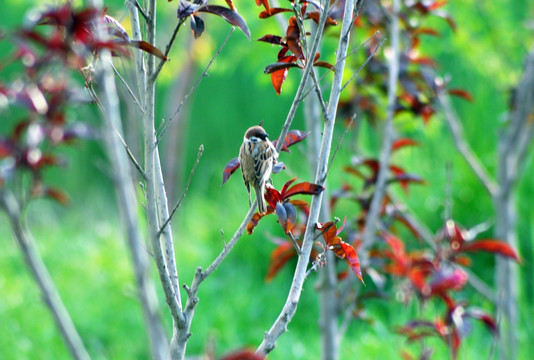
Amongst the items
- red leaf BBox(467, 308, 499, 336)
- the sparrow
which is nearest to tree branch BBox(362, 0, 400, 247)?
red leaf BBox(467, 308, 499, 336)

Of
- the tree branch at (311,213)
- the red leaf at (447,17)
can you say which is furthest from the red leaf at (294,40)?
the red leaf at (447,17)

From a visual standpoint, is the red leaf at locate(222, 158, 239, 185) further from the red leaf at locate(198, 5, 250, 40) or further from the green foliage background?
the green foliage background

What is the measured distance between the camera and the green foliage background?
3.82 meters

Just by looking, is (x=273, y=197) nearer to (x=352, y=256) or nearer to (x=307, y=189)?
(x=307, y=189)

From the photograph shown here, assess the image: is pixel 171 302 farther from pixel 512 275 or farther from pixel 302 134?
pixel 512 275

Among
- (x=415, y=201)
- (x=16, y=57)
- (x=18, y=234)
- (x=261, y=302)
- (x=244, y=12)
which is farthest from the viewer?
(x=415, y=201)

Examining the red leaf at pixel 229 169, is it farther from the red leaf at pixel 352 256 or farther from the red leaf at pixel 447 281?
the red leaf at pixel 447 281

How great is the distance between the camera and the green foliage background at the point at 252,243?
3.82m

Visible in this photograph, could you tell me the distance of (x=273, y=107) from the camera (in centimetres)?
858

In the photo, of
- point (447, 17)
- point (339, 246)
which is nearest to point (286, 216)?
point (339, 246)

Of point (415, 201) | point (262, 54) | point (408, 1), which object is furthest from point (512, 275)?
point (415, 201)

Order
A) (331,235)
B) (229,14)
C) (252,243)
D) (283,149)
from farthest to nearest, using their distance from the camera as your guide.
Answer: (252,243), (283,149), (331,235), (229,14)

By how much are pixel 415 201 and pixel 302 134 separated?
12.3ft

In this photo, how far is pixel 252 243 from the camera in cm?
539
